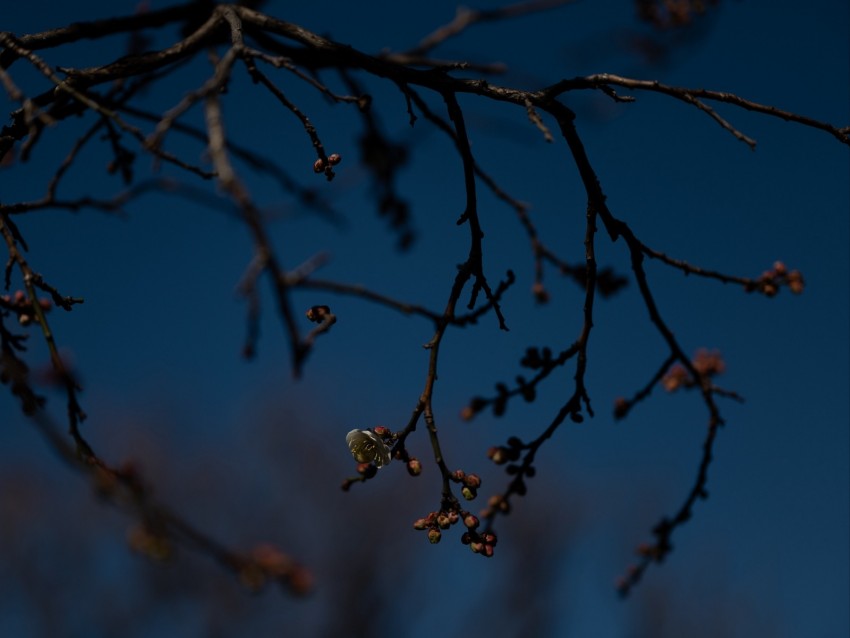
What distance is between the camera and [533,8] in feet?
7.03

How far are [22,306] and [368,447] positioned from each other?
Answer: 32.7 inches

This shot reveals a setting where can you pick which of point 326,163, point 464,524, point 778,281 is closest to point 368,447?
point 464,524

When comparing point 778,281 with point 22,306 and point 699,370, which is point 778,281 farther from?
point 22,306

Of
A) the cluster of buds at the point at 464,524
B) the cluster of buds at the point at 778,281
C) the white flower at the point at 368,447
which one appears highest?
the cluster of buds at the point at 778,281

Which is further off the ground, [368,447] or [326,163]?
[326,163]

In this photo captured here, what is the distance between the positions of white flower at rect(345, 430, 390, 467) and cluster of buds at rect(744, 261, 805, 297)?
109cm

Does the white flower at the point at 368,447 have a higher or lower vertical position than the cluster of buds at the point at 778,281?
lower

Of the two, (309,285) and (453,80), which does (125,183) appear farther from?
(309,285)

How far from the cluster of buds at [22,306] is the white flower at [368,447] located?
25.1 inches

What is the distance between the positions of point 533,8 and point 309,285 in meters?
1.57

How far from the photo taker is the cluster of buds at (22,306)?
1.69 metres

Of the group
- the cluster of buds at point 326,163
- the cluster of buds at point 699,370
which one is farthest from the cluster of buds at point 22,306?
the cluster of buds at point 699,370

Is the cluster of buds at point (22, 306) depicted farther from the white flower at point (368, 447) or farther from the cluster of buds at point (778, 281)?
the cluster of buds at point (778, 281)

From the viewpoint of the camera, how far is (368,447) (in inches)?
63.7
